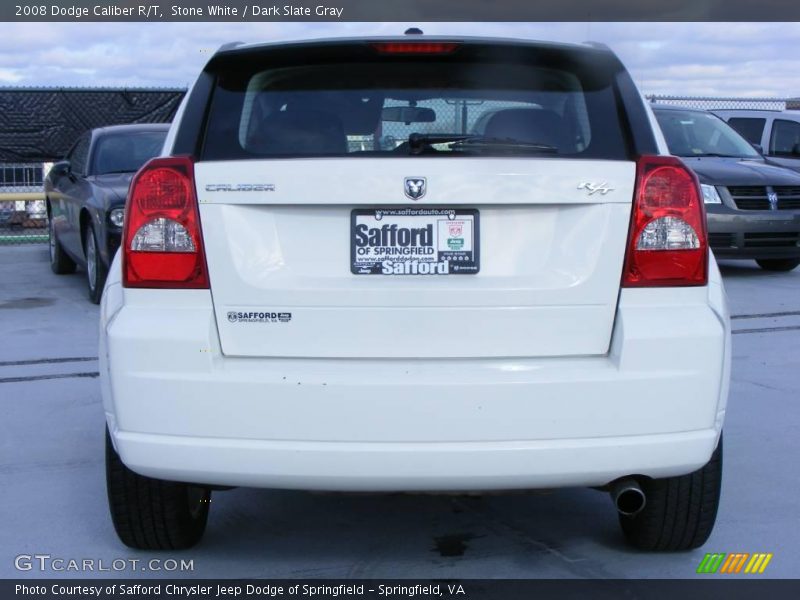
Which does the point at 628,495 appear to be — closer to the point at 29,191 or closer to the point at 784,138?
the point at 784,138

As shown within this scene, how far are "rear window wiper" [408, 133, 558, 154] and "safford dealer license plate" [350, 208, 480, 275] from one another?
0.20m

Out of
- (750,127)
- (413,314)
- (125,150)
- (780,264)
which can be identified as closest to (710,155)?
(780,264)

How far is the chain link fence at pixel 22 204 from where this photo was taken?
15.5 meters

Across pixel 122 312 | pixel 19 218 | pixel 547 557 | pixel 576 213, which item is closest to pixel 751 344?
pixel 547 557

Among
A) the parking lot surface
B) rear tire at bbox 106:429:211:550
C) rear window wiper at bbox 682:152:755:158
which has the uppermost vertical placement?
rear tire at bbox 106:429:211:550

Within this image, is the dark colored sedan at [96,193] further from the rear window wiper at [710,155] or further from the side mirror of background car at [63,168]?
the rear window wiper at [710,155]

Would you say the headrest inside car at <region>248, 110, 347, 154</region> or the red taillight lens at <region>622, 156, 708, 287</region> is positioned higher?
the headrest inside car at <region>248, 110, 347, 154</region>

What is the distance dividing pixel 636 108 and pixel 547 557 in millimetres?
1531

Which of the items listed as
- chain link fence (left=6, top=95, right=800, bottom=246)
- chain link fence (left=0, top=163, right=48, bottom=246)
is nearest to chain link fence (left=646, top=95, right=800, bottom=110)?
chain link fence (left=6, top=95, right=800, bottom=246)

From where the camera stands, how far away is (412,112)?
3471 millimetres

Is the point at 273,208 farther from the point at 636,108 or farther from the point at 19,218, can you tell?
the point at 19,218

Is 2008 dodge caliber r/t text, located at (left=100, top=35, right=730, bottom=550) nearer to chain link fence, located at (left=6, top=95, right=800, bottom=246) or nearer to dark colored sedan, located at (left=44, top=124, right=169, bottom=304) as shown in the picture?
dark colored sedan, located at (left=44, top=124, right=169, bottom=304)

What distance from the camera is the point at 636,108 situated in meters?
3.45

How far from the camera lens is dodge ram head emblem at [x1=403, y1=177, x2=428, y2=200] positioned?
3203mm
